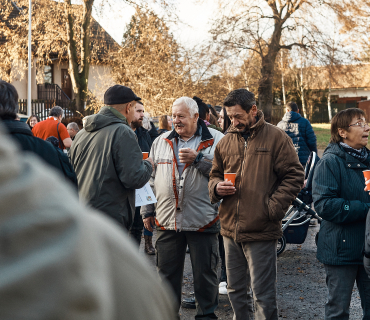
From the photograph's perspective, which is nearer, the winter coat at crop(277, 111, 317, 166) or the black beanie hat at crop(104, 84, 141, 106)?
the black beanie hat at crop(104, 84, 141, 106)

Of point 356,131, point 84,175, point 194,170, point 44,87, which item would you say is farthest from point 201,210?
point 44,87

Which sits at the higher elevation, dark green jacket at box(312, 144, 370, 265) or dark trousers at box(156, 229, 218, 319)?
dark green jacket at box(312, 144, 370, 265)

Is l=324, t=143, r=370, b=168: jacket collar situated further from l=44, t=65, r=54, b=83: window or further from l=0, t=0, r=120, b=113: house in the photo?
l=44, t=65, r=54, b=83: window

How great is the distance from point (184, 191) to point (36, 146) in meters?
1.75

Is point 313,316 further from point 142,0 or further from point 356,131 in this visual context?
point 142,0

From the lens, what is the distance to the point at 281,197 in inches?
138

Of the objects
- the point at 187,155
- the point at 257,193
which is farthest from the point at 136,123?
the point at 257,193

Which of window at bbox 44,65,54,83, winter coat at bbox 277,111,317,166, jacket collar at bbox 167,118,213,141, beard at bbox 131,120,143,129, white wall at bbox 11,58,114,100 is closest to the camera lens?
jacket collar at bbox 167,118,213,141

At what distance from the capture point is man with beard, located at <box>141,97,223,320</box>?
13.3 feet

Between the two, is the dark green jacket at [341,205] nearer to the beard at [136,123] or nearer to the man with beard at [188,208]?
the man with beard at [188,208]

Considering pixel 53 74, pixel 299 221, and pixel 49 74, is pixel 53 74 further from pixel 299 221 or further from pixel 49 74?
pixel 299 221

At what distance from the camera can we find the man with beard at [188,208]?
4051mm

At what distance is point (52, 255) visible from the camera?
0.48 meters

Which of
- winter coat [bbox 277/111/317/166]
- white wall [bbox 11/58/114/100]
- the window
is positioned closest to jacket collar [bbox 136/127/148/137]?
winter coat [bbox 277/111/317/166]
